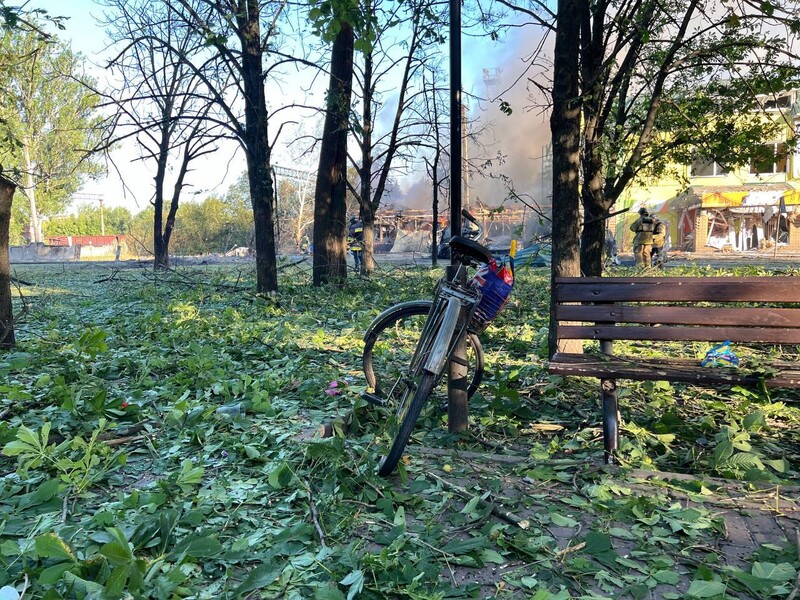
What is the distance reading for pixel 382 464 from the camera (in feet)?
9.62

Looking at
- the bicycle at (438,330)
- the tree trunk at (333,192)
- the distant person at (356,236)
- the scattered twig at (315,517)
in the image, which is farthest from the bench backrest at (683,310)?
the distant person at (356,236)

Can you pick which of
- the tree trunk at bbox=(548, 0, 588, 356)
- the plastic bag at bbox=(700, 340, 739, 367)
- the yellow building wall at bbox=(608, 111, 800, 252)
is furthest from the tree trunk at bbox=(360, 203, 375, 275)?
the yellow building wall at bbox=(608, 111, 800, 252)

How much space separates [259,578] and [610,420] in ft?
6.52

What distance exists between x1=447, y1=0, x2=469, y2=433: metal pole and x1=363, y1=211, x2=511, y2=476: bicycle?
131 millimetres

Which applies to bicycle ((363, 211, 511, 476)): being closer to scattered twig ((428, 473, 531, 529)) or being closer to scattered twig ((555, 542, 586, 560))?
scattered twig ((428, 473, 531, 529))

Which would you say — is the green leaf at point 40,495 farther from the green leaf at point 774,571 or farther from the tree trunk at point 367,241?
the tree trunk at point 367,241

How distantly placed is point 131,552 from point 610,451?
7.57 feet

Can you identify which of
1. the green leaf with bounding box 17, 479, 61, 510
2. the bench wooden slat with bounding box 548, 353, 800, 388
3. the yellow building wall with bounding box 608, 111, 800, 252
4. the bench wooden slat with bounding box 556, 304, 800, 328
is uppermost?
the yellow building wall with bounding box 608, 111, 800, 252

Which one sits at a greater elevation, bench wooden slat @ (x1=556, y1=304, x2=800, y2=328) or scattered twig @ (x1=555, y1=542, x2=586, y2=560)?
bench wooden slat @ (x1=556, y1=304, x2=800, y2=328)

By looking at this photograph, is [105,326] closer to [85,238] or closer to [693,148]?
[693,148]

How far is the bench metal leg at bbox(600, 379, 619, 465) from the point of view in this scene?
10.5 feet

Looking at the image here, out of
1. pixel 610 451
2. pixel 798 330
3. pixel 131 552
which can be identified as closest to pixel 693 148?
pixel 798 330

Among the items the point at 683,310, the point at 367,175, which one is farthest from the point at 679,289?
the point at 367,175

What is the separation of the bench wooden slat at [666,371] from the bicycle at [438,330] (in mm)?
549
